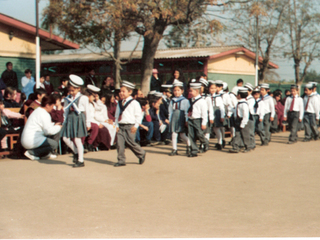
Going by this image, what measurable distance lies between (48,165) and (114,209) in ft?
13.0

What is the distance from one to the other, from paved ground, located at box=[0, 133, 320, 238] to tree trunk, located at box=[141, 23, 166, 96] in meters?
10.3

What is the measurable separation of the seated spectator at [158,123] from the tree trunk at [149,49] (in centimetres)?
658

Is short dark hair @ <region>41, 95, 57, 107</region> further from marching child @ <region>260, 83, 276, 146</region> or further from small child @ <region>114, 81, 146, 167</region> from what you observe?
marching child @ <region>260, 83, 276, 146</region>

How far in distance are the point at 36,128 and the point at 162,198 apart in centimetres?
460

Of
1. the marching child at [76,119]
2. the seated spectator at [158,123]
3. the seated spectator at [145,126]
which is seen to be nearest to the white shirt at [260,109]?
the seated spectator at [158,123]

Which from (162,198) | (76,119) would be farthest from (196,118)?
(162,198)

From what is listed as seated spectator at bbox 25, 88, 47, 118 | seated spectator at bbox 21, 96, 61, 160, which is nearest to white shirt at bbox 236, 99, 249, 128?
seated spectator at bbox 21, 96, 61, 160

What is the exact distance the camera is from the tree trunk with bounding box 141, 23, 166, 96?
1906 centimetres

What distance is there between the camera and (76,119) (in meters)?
8.90

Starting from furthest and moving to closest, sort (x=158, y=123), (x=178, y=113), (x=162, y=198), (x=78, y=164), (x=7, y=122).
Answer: (x=158, y=123) → (x=7, y=122) → (x=178, y=113) → (x=78, y=164) → (x=162, y=198)

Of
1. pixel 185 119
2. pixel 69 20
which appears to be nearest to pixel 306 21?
pixel 69 20

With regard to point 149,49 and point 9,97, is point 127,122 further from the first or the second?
point 149,49

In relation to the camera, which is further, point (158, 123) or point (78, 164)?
point (158, 123)

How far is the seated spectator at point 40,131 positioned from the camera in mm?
9633
